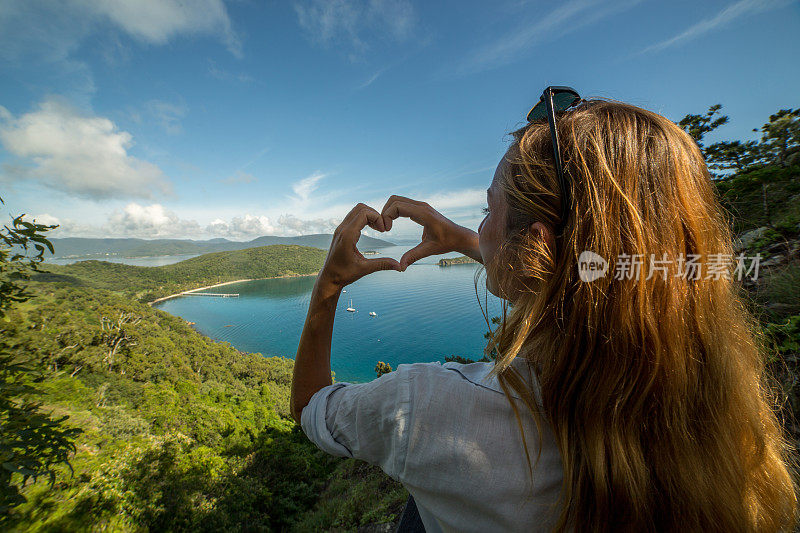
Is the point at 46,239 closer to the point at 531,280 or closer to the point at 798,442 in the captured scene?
the point at 531,280

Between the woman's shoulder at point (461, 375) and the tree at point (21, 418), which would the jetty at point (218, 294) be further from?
the woman's shoulder at point (461, 375)

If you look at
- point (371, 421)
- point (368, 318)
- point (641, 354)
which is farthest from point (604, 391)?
point (368, 318)

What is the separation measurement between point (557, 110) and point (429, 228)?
570mm

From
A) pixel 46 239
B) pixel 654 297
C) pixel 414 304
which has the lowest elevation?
pixel 414 304

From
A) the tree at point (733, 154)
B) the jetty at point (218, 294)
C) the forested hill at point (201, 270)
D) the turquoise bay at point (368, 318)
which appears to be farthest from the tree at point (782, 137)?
the jetty at point (218, 294)

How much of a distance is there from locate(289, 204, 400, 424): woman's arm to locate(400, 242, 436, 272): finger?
77 mm

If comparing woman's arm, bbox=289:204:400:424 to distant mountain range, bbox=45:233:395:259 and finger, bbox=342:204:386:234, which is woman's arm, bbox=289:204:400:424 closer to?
finger, bbox=342:204:386:234

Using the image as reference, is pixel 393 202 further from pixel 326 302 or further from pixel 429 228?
pixel 326 302

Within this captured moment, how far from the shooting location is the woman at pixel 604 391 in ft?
1.69

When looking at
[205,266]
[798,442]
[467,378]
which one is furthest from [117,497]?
[205,266]

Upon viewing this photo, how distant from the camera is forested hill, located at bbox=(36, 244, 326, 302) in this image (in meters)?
53.1

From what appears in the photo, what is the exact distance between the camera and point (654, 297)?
55 centimetres

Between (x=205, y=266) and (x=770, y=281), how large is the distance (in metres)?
80.3

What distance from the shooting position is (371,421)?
566mm
